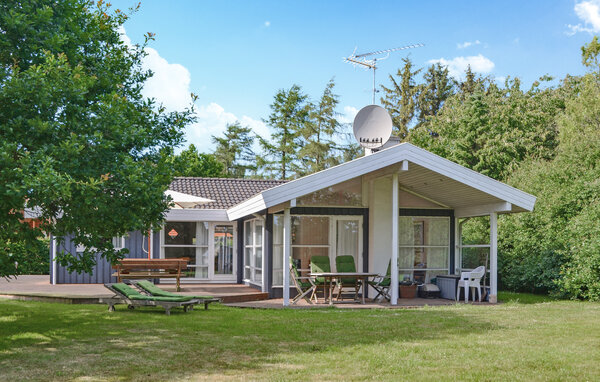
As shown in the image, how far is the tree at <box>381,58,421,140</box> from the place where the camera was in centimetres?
3778

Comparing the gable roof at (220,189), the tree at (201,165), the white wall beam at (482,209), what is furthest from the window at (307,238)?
the tree at (201,165)

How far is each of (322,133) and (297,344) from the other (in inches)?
1135

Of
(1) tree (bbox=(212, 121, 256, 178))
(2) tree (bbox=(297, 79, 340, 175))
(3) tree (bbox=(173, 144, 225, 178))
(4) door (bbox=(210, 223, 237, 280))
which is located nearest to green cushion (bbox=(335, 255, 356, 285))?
(4) door (bbox=(210, 223, 237, 280))

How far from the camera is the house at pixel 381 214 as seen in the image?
12516mm

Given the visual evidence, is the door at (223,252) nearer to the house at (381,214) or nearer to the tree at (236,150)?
the house at (381,214)

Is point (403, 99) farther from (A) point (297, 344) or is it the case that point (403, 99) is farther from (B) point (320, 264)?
(A) point (297, 344)

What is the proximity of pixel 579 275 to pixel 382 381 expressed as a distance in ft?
30.3

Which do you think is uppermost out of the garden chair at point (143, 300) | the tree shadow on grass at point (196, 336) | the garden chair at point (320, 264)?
the garden chair at point (320, 264)

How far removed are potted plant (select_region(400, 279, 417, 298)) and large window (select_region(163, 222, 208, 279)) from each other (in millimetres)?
6499

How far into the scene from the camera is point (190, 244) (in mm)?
18250

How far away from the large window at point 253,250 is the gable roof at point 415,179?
1.54m

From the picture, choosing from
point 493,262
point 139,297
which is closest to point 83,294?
point 139,297

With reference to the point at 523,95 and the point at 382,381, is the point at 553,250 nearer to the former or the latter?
the point at 382,381

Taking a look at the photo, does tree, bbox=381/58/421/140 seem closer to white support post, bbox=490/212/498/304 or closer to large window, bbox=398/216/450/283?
large window, bbox=398/216/450/283
